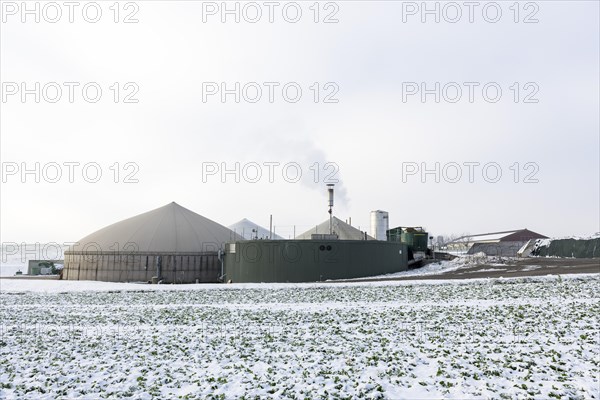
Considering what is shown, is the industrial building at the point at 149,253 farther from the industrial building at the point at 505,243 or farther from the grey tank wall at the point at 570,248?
the industrial building at the point at 505,243

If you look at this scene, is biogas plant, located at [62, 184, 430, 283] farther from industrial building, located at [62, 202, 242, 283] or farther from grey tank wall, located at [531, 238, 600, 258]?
grey tank wall, located at [531, 238, 600, 258]

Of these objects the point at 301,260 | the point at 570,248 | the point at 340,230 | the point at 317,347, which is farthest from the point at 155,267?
the point at 570,248

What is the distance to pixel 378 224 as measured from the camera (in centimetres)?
4725

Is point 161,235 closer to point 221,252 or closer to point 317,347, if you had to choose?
point 221,252

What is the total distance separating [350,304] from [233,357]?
29.7 feet

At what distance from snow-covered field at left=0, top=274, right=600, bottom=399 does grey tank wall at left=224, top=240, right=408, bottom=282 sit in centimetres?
1193

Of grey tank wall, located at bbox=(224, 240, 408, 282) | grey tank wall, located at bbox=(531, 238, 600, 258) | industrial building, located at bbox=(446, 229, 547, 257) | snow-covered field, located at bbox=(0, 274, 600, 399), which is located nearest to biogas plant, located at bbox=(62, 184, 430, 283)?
grey tank wall, located at bbox=(224, 240, 408, 282)

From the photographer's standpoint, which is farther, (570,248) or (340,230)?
(340,230)

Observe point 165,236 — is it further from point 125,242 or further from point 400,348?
point 400,348

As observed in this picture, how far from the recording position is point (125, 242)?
4650 centimetres

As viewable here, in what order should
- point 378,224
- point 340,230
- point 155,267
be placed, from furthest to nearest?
point 340,230
point 378,224
point 155,267

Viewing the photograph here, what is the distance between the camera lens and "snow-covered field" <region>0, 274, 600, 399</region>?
10109mm

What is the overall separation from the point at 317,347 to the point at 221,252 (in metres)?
30.5

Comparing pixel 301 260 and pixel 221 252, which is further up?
pixel 221 252
